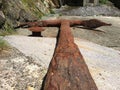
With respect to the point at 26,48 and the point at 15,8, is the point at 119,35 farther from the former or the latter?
the point at 26,48

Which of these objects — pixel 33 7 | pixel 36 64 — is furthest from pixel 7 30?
pixel 33 7

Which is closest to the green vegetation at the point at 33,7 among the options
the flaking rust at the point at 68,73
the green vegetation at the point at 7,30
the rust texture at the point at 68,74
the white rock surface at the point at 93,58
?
the green vegetation at the point at 7,30

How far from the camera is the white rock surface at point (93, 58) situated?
4.18 metres

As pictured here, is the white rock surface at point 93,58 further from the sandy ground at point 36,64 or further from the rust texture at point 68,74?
the rust texture at point 68,74

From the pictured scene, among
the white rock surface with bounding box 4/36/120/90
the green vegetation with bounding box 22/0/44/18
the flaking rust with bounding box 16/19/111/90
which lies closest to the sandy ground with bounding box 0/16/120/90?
the white rock surface with bounding box 4/36/120/90

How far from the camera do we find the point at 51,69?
3564mm

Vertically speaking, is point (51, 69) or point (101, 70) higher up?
point (51, 69)

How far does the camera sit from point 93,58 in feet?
17.5

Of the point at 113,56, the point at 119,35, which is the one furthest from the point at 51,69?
the point at 119,35

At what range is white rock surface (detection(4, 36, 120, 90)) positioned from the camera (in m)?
4.18

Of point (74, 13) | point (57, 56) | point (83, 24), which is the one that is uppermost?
point (57, 56)

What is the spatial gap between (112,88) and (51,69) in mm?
915

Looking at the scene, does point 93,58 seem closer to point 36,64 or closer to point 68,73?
point 36,64

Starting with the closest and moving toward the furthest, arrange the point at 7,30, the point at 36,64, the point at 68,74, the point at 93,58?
the point at 68,74, the point at 36,64, the point at 93,58, the point at 7,30
